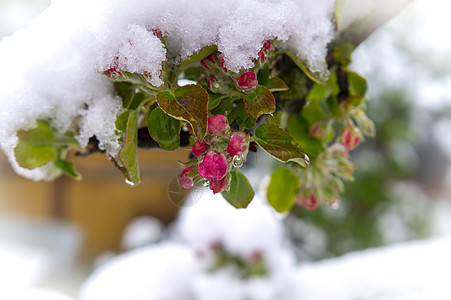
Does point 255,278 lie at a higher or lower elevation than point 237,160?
lower

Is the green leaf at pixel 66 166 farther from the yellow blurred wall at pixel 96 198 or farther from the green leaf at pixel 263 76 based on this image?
the yellow blurred wall at pixel 96 198

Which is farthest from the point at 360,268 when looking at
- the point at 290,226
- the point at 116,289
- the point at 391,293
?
the point at 290,226

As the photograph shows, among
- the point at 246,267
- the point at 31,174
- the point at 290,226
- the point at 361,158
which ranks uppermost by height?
the point at 31,174

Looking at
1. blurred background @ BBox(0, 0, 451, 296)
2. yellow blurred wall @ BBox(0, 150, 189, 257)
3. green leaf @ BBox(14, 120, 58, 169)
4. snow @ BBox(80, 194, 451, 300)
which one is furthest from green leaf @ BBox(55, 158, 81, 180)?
yellow blurred wall @ BBox(0, 150, 189, 257)

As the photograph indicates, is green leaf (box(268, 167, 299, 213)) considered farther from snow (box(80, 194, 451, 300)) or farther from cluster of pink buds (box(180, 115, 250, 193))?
snow (box(80, 194, 451, 300))

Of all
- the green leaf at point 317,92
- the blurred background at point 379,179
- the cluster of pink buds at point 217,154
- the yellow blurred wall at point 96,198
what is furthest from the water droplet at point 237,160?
the yellow blurred wall at point 96,198

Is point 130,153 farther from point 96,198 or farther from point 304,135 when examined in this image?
point 96,198

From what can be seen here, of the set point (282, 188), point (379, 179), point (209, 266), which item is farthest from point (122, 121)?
point (379, 179)

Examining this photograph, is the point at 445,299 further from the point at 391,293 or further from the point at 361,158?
the point at 361,158
